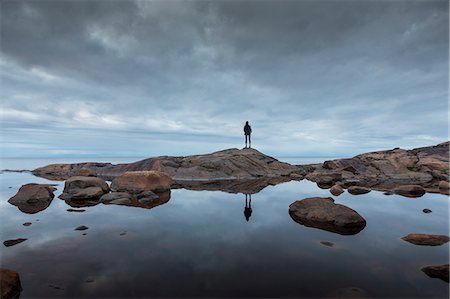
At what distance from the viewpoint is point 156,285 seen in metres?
5.89

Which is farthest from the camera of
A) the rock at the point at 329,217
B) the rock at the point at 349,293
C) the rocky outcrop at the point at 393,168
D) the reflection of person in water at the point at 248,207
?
the rocky outcrop at the point at 393,168

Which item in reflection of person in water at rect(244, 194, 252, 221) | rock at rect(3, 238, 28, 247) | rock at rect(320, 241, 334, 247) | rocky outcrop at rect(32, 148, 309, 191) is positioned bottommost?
rock at rect(3, 238, 28, 247)

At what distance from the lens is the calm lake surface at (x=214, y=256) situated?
18.9 feet

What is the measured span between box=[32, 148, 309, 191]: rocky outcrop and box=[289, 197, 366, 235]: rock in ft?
55.8

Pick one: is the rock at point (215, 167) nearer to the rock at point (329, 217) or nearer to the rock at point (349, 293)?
the rock at point (329, 217)

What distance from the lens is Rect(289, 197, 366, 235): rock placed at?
10.3 metres

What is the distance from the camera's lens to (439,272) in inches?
242

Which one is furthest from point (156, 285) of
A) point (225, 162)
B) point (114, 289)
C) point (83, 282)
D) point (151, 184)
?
point (225, 162)

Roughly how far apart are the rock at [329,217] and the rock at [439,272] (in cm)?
338

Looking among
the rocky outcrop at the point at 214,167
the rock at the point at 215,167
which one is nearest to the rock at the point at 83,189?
the rocky outcrop at the point at 214,167

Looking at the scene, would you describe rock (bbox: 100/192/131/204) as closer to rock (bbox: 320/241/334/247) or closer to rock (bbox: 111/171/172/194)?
rock (bbox: 111/171/172/194)

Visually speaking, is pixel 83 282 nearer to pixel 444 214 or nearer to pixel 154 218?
pixel 154 218

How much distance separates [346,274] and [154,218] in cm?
861

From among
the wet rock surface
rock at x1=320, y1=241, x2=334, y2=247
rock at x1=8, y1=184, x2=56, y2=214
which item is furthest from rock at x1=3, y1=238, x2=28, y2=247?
rock at x1=320, y1=241, x2=334, y2=247
